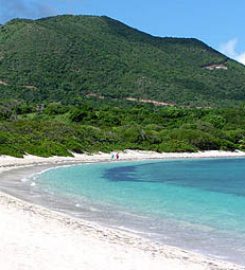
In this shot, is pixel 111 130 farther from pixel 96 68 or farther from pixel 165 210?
pixel 165 210

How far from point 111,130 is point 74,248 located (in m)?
69.2

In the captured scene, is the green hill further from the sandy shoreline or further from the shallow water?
the sandy shoreline

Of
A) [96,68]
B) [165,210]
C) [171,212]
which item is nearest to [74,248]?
[171,212]

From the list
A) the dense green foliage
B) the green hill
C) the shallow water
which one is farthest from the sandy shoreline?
the green hill

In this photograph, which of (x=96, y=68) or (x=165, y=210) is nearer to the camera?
(x=165, y=210)

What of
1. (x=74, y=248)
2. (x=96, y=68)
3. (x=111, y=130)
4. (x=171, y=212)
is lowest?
(x=74, y=248)

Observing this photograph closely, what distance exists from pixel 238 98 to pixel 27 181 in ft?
406

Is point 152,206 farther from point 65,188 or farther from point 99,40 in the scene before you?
point 99,40

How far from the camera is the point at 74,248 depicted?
12234 millimetres

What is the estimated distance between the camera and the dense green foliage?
6058 cm

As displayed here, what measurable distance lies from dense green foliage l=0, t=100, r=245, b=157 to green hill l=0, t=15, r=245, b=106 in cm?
1308

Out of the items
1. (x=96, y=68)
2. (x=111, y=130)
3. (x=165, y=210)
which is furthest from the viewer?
(x=96, y=68)

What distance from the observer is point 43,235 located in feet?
44.2

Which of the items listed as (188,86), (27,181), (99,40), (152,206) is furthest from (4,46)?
(152,206)
